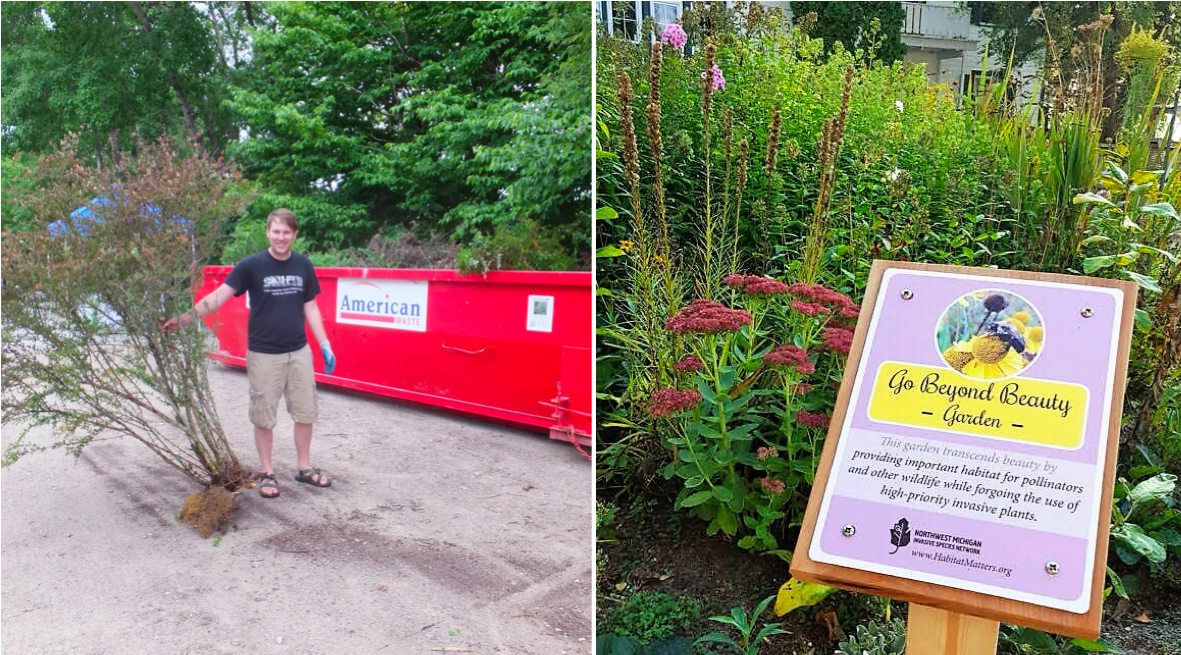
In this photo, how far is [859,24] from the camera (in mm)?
2037

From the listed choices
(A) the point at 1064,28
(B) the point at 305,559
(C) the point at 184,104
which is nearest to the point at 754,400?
(A) the point at 1064,28

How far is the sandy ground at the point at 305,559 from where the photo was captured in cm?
234

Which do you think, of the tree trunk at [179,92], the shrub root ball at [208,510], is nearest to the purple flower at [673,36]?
the tree trunk at [179,92]

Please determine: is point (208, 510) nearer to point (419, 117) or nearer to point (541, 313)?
point (541, 313)

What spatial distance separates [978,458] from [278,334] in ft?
8.52

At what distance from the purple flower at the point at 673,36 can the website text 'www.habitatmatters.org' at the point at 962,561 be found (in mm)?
1259

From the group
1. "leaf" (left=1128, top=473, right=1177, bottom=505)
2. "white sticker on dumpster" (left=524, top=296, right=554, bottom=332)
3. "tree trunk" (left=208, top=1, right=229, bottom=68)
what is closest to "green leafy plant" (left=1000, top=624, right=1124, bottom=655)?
"leaf" (left=1128, top=473, right=1177, bottom=505)

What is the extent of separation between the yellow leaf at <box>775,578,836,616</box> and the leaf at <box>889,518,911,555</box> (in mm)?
547

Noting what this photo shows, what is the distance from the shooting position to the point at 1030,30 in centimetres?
210

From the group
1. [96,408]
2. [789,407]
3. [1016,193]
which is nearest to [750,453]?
[789,407]

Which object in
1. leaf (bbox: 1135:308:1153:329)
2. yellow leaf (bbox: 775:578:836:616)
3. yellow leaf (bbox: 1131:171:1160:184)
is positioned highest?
yellow leaf (bbox: 1131:171:1160:184)

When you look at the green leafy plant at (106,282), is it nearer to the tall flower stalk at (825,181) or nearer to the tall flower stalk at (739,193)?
the tall flower stalk at (739,193)

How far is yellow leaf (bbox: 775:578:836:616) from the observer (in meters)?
1.74

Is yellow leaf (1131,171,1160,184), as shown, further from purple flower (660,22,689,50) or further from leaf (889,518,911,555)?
leaf (889,518,911,555)
